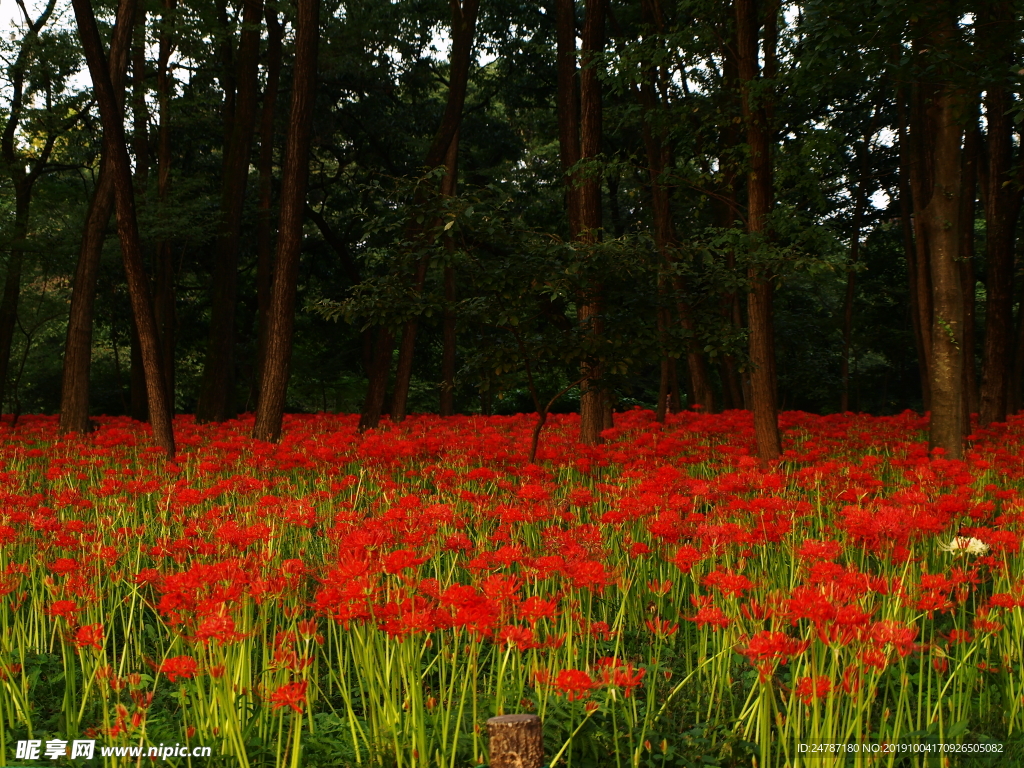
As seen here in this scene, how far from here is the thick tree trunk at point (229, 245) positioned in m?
15.8

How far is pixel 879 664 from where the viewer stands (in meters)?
2.53

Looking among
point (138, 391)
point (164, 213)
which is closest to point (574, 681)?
point (164, 213)

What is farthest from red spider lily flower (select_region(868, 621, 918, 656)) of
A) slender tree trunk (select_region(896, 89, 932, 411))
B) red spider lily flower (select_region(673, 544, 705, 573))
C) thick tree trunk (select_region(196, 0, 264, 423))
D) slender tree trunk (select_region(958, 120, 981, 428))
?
thick tree trunk (select_region(196, 0, 264, 423))

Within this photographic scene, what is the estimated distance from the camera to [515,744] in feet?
7.50

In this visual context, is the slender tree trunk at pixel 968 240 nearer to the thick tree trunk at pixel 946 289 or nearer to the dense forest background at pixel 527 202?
the dense forest background at pixel 527 202

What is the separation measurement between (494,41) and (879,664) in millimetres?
21462

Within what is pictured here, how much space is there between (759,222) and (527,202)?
50.0 feet

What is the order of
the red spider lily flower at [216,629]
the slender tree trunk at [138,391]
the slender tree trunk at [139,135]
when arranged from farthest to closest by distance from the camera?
the slender tree trunk at [138,391] → the slender tree trunk at [139,135] → the red spider lily flower at [216,629]

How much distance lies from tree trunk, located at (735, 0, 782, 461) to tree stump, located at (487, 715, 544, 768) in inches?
291

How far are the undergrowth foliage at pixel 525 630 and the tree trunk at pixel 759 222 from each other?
2339 millimetres

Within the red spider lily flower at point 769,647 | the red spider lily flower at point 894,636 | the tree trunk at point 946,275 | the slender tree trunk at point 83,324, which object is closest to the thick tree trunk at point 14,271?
the slender tree trunk at point 83,324

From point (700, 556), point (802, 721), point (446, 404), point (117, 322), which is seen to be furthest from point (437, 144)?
point (117, 322)

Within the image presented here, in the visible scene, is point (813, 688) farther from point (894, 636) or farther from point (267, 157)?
point (267, 157)

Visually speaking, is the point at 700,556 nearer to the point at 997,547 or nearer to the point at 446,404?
the point at 997,547
